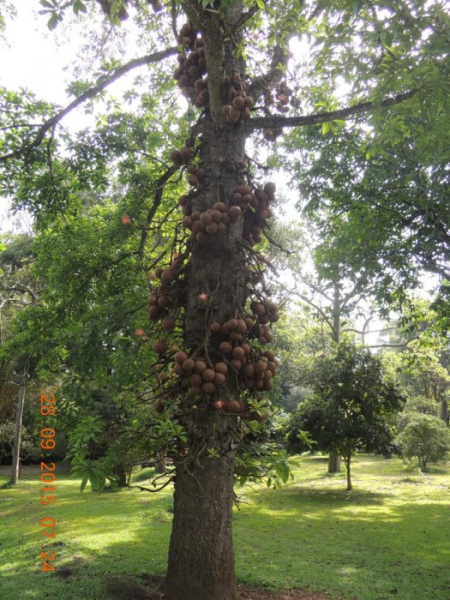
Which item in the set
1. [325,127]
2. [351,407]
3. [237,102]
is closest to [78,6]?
[237,102]

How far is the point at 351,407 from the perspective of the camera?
547 inches

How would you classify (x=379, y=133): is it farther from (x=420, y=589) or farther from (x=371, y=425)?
(x=371, y=425)

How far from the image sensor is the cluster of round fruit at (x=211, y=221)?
373 cm

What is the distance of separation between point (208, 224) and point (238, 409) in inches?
54.7

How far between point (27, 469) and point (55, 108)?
18.7 metres

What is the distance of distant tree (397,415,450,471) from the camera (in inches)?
732

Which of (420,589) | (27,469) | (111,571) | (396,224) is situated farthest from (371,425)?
(27,469)

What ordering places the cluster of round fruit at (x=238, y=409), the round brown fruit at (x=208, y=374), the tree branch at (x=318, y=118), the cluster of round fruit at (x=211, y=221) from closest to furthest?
the round brown fruit at (x=208, y=374), the cluster of round fruit at (x=238, y=409), the cluster of round fruit at (x=211, y=221), the tree branch at (x=318, y=118)

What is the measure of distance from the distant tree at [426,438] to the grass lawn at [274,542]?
488 centimetres

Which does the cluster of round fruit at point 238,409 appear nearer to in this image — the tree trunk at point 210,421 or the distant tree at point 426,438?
the tree trunk at point 210,421

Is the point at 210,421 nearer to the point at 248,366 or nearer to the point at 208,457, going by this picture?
the point at 208,457

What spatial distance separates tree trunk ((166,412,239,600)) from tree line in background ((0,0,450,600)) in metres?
0.01

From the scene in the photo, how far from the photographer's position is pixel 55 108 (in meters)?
6.02

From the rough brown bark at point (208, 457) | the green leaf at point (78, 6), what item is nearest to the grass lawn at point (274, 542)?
the rough brown bark at point (208, 457)
